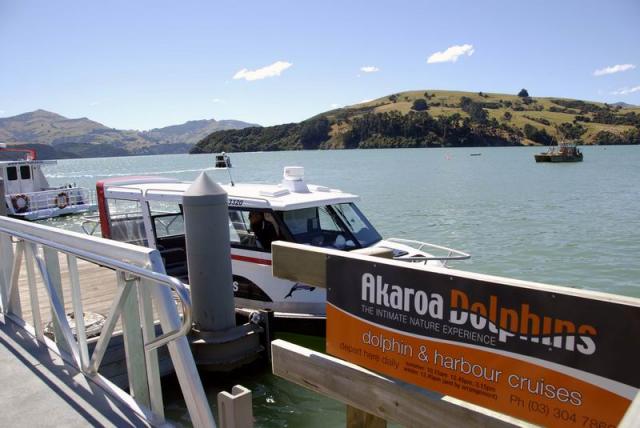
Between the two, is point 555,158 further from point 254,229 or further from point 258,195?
point 254,229

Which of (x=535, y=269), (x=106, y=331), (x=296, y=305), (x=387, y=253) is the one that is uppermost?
(x=387, y=253)

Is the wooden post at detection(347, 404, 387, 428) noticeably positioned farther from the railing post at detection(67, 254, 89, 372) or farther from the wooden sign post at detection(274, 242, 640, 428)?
the railing post at detection(67, 254, 89, 372)

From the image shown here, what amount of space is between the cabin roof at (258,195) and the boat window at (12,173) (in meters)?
24.2

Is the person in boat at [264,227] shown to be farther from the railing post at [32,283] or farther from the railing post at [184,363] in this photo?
the railing post at [184,363]

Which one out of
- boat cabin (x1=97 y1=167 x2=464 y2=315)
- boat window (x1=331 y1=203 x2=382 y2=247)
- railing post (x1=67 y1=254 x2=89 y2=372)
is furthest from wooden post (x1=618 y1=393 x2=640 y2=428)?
boat window (x1=331 y1=203 x2=382 y2=247)

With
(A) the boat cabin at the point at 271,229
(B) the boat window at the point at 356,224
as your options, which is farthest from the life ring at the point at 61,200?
(B) the boat window at the point at 356,224

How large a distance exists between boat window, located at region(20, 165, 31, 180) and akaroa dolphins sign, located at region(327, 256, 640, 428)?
108 feet

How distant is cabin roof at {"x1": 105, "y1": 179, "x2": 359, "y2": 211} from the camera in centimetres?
853

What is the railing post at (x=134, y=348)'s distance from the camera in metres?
3.60

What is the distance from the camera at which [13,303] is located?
5727 mm

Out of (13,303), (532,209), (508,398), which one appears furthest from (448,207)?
(508,398)

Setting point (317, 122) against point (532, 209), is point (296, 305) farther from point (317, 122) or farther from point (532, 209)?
point (317, 122)

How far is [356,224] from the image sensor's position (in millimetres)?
9133

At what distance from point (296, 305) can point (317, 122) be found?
163 meters
